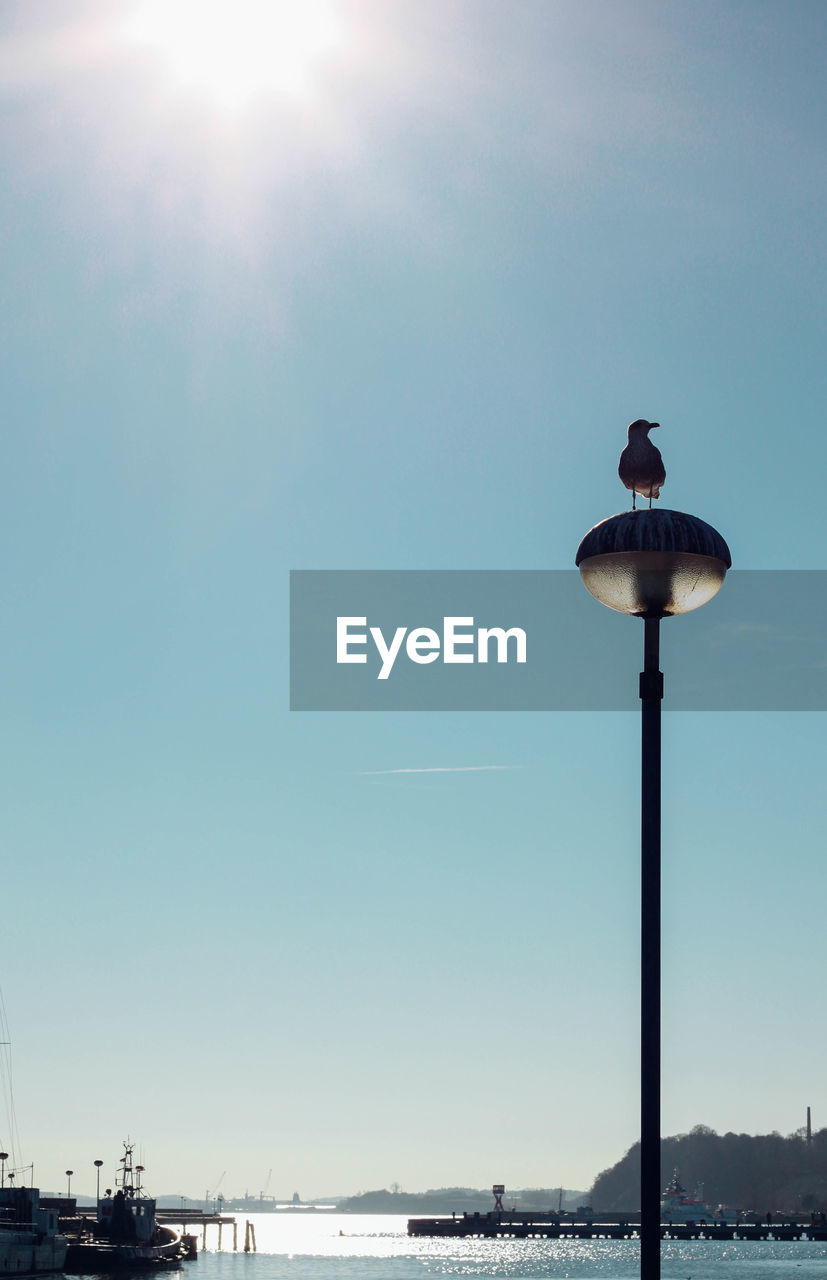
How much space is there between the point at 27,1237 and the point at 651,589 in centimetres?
12092

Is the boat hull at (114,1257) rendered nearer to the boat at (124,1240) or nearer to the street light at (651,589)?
the boat at (124,1240)

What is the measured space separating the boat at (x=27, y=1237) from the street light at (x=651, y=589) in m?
116

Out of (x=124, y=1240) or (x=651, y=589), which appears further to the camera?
(x=124, y=1240)

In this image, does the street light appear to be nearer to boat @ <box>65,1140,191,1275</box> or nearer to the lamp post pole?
the lamp post pole

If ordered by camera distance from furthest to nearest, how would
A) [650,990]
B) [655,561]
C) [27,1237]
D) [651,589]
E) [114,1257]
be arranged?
[114,1257] → [27,1237] → [651,589] → [655,561] → [650,990]

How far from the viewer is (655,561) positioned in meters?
10.0

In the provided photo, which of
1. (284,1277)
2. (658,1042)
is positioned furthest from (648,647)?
(284,1277)

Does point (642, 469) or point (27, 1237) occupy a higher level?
point (642, 469)

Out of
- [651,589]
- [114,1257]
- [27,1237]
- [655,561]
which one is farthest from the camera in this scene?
[114,1257]

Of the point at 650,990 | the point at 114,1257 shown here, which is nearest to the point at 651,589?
the point at 650,990

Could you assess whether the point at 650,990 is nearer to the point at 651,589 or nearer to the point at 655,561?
the point at 651,589

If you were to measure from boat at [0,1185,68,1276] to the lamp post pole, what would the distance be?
4574 inches

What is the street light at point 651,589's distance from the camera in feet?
31.2

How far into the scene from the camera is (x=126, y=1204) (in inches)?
5817
